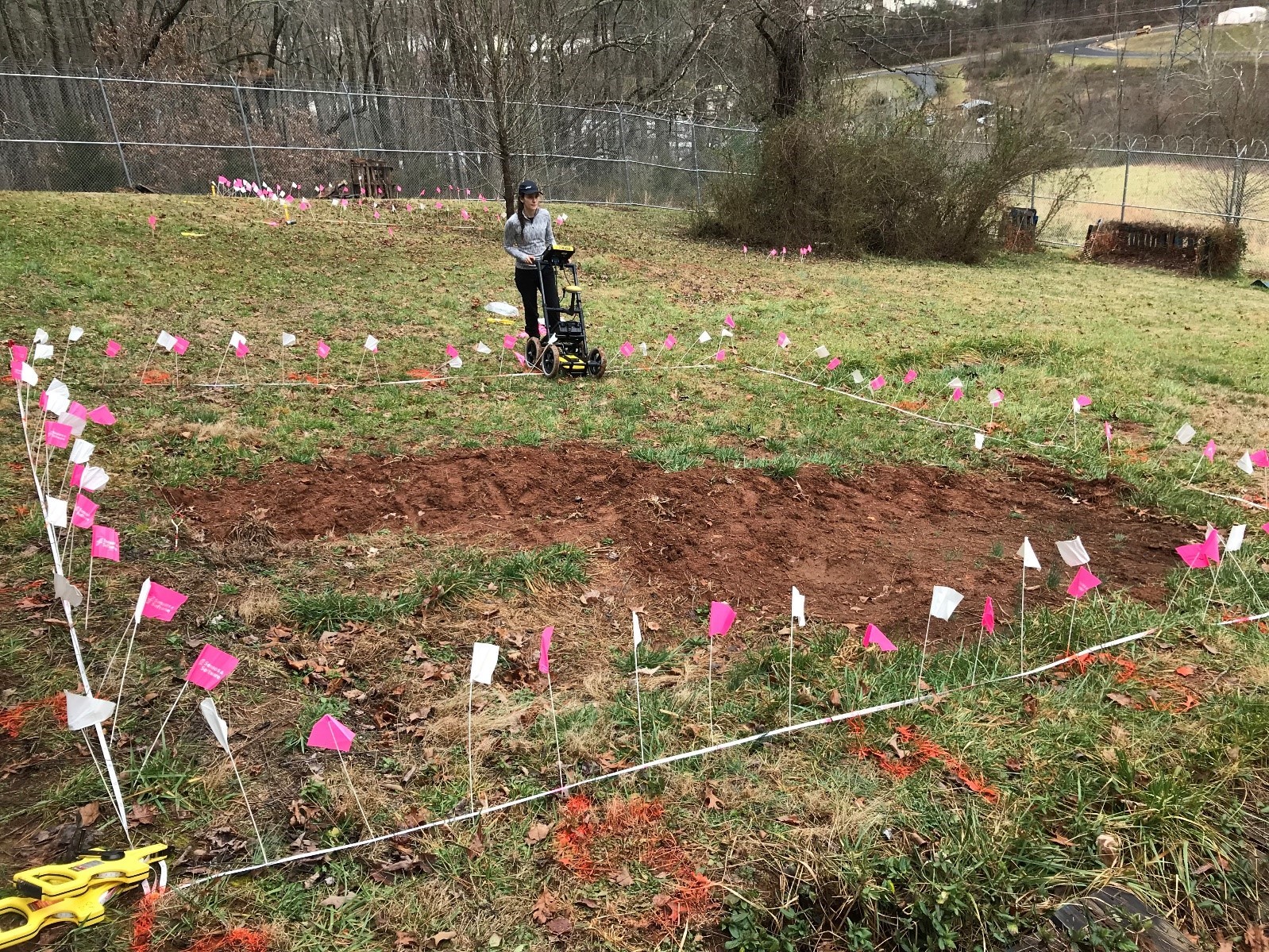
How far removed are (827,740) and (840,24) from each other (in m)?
18.6

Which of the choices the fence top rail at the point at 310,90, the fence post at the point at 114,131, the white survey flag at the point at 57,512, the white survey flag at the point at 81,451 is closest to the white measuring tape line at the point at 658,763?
the white survey flag at the point at 57,512

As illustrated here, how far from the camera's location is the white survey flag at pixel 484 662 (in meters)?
2.38

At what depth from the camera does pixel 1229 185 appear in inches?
675

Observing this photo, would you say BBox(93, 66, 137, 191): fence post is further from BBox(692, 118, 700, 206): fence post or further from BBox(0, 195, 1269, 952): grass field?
BBox(692, 118, 700, 206): fence post

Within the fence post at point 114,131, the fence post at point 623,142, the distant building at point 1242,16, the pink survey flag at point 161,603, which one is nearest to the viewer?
the pink survey flag at point 161,603

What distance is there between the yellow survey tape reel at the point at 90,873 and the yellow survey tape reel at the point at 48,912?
15mm

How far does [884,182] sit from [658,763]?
15.4 m

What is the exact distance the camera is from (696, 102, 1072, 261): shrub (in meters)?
14.9

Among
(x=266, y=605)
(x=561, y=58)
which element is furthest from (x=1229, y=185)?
(x=266, y=605)

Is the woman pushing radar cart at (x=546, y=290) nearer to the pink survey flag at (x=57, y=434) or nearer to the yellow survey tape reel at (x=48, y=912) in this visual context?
the pink survey flag at (x=57, y=434)

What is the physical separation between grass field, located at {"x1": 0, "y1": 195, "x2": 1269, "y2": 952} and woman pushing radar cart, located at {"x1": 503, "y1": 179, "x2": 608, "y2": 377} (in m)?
0.29

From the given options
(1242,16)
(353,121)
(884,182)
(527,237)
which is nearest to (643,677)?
(527,237)

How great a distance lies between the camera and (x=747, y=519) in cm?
Answer: 438

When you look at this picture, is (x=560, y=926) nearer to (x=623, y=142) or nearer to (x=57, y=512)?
(x=57, y=512)
